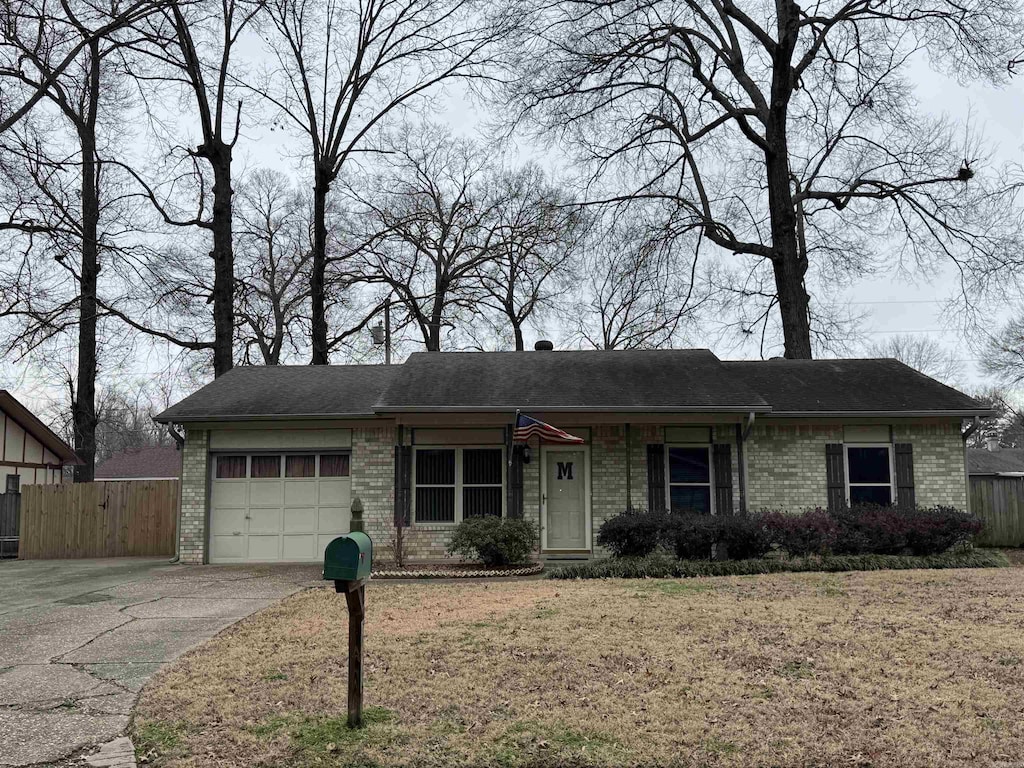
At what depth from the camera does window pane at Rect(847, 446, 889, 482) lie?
1547 cm

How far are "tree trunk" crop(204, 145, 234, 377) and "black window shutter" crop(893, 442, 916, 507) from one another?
16.0m

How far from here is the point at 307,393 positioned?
1653 centimetres

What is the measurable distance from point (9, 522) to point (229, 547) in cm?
731

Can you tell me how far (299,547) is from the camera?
51.5 ft

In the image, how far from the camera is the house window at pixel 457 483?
15.3 m

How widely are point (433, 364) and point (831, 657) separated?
437 inches

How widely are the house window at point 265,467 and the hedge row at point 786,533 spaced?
6.21 m

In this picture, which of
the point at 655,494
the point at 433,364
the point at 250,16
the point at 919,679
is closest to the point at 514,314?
the point at 250,16

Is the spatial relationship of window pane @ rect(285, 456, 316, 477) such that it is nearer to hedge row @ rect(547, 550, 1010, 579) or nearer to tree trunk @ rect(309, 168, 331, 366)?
hedge row @ rect(547, 550, 1010, 579)

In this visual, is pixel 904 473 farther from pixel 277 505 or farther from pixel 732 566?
pixel 277 505

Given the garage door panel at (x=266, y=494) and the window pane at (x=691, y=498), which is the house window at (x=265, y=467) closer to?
the garage door panel at (x=266, y=494)

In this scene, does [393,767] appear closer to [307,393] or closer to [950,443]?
[307,393]

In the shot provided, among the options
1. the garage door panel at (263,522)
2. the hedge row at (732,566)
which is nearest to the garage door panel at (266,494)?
the garage door panel at (263,522)

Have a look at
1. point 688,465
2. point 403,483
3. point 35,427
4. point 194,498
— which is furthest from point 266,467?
point 35,427
